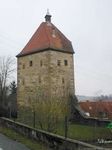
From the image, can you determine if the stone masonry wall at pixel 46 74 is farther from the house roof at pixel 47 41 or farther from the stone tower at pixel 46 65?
the house roof at pixel 47 41

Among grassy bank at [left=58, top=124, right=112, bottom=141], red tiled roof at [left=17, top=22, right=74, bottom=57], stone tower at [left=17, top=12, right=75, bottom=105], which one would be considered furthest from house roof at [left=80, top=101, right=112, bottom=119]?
grassy bank at [left=58, top=124, right=112, bottom=141]

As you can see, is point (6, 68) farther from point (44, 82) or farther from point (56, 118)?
point (56, 118)

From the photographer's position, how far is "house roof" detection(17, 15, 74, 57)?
5578cm

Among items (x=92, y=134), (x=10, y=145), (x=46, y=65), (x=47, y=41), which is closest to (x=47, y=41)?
(x=47, y=41)

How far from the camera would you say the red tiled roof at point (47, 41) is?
183ft

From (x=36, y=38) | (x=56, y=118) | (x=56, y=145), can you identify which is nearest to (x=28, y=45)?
(x=36, y=38)

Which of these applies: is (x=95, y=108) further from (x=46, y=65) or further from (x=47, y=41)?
(x=47, y=41)

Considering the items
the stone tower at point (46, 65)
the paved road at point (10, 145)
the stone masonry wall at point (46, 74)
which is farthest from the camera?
the stone tower at point (46, 65)

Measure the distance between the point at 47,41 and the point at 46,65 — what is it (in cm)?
408

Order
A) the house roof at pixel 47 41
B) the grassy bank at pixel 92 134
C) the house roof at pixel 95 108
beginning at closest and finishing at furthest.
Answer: the grassy bank at pixel 92 134, the house roof at pixel 47 41, the house roof at pixel 95 108

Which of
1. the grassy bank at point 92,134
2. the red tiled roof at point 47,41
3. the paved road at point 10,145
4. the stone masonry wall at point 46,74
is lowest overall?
the grassy bank at point 92,134

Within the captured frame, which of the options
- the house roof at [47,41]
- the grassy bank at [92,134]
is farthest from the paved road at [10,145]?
the house roof at [47,41]

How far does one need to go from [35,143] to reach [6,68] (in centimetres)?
4744

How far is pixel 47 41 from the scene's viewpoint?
56.2 metres
